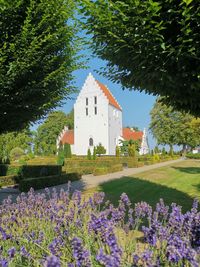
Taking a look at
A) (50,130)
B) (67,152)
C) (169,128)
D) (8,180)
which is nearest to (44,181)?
(8,180)

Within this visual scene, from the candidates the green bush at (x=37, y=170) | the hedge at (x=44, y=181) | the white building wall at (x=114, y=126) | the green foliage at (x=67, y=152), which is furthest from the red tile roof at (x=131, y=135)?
the hedge at (x=44, y=181)

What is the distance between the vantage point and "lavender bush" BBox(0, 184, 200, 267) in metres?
2.86

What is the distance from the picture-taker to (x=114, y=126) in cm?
7050

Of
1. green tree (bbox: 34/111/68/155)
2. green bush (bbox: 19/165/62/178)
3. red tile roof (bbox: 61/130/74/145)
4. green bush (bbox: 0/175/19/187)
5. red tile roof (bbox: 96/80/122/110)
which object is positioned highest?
red tile roof (bbox: 96/80/122/110)

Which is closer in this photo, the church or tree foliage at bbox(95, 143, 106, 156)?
tree foliage at bbox(95, 143, 106, 156)

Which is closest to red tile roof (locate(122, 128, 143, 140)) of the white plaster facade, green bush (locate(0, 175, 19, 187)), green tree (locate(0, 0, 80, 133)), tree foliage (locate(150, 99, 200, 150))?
tree foliage (locate(150, 99, 200, 150))

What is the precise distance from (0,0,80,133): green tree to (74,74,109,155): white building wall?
5516cm

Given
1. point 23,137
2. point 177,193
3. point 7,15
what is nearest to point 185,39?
point 7,15

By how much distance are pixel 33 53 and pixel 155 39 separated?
4.34 meters

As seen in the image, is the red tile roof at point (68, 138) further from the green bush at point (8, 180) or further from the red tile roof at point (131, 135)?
the green bush at point (8, 180)

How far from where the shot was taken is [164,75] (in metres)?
6.13

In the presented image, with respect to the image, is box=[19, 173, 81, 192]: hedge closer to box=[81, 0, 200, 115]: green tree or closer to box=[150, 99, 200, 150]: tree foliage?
box=[81, 0, 200, 115]: green tree

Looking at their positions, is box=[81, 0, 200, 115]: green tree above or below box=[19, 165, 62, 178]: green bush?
above

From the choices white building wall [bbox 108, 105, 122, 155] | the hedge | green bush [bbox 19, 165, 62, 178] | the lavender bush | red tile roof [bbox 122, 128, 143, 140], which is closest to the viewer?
the lavender bush
